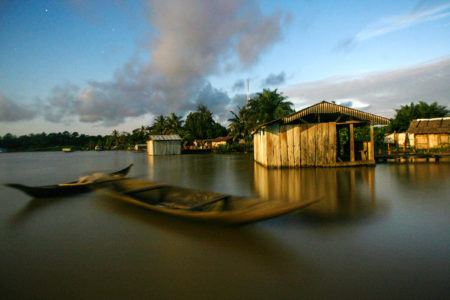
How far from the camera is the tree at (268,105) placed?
3616 centimetres

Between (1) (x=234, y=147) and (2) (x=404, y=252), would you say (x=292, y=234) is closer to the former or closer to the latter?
(2) (x=404, y=252)

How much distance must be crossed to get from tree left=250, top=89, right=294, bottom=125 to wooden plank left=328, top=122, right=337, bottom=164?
22.0 meters

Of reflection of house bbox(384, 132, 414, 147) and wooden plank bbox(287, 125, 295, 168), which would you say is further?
reflection of house bbox(384, 132, 414, 147)

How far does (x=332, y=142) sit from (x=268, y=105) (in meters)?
24.6

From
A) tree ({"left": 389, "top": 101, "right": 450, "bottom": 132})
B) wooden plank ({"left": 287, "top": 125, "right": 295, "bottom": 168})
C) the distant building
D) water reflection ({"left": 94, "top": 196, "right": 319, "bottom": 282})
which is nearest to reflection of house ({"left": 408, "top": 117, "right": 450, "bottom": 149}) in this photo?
tree ({"left": 389, "top": 101, "right": 450, "bottom": 132})

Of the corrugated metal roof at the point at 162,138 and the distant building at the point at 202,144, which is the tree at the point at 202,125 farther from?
the corrugated metal roof at the point at 162,138

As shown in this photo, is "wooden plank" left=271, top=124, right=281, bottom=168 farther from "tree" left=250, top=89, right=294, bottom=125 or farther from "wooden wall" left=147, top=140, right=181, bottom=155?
"wooden wall" left=147, top=140, right=181, bottom=155

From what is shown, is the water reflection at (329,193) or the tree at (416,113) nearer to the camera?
the water reflection at (329,193)

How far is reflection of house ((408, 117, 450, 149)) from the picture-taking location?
22.7 metres

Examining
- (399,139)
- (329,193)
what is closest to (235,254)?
(329,193)

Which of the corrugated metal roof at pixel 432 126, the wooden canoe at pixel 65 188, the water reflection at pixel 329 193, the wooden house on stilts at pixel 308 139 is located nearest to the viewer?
the water reflection at pixel 329 193

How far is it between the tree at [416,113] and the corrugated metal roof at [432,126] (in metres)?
11.0

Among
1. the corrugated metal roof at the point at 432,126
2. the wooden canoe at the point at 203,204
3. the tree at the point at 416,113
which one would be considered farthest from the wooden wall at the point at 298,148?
the tree at the point at 416,113

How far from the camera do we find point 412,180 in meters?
9.27
